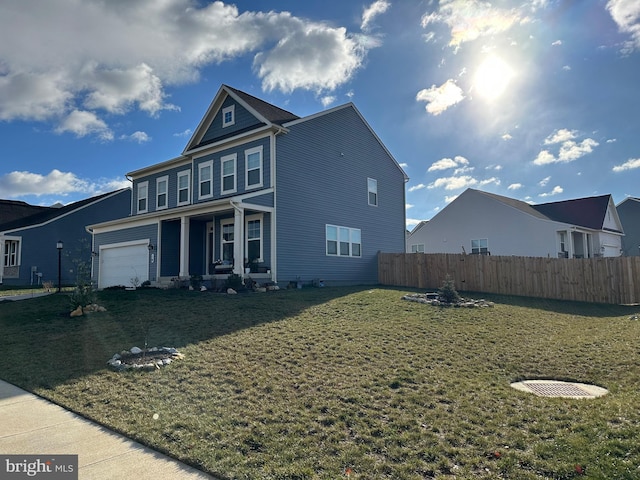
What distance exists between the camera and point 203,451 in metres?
4.02

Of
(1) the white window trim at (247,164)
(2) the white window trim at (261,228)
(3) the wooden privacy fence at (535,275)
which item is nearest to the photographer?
(3) the wooden privacy fence at (535,275)

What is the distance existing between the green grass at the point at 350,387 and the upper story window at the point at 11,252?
18.7 meters

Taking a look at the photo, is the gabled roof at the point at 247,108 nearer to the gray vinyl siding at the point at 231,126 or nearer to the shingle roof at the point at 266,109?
the shingle roof at the point at 266,109

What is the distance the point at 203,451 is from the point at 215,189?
50.8ft

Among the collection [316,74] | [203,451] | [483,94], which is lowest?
[203,451]

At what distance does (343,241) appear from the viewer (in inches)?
756

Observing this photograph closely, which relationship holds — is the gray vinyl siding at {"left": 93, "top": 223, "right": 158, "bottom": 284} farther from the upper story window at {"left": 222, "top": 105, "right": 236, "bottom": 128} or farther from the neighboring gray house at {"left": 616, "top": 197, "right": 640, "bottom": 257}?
the neighboring gray house at {"left": 616, "top": 197, "right": 640, "bottom": 257}

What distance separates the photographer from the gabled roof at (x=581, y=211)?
90.9ft

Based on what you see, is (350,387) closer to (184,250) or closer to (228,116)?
(184,250)

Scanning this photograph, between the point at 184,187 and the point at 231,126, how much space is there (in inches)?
154

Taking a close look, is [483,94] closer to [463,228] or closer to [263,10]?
[263,10]

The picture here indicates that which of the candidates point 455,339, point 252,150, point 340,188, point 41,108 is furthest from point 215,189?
point 455,339

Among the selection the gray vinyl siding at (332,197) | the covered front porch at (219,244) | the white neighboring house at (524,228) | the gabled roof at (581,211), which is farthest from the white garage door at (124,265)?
the gabled roof at (581,211)

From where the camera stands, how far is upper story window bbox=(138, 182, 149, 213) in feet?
72.9
